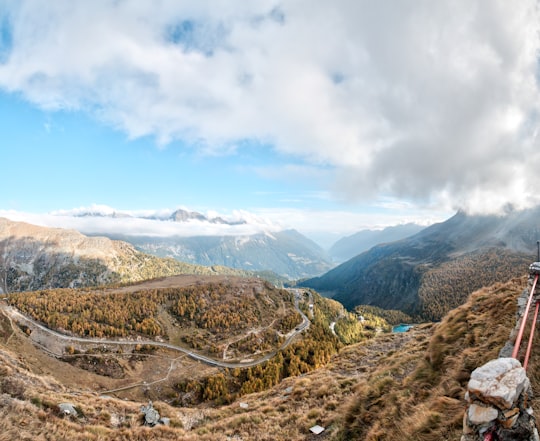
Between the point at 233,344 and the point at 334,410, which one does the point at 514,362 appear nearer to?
the point at 334,410

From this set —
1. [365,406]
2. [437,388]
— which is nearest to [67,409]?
[365,406]

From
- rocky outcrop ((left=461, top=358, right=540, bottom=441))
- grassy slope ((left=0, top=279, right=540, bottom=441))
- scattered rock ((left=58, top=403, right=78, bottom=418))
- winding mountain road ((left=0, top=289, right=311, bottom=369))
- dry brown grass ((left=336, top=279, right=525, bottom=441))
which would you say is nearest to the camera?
rocky outcrop ((left=461, top=358, right=540, bottom=441))

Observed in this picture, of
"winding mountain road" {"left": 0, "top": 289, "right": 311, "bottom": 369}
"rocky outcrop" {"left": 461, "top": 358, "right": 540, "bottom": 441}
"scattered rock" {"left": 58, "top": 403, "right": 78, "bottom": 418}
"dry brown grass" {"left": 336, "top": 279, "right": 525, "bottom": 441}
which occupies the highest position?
"rocky outcrop" {"left": 461, "top": 358, "right": 540, "bottom": 441}

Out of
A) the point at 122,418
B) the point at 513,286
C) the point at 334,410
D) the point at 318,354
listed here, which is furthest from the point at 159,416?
the point at 318,354

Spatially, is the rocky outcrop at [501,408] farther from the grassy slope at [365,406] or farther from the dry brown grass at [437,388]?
the dry brown grass at [437,388]

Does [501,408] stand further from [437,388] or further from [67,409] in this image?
[67,409]

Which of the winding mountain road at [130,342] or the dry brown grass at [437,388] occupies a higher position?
the dry brown grass at [437,388]

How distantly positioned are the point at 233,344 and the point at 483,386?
112 m

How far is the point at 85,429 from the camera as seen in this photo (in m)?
18.5

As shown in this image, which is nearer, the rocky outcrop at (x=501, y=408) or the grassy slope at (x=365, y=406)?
the rocky outcrop at (x=501, y=408)

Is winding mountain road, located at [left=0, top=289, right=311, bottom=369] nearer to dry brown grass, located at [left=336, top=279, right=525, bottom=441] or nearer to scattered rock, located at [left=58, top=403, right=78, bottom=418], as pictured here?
scattered rock, located at [left=58, top=403, right=78, bottom=418]

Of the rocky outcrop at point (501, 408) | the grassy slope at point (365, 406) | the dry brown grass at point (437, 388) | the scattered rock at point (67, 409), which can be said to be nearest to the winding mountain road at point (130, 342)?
the grassy slope at point (365, 406)

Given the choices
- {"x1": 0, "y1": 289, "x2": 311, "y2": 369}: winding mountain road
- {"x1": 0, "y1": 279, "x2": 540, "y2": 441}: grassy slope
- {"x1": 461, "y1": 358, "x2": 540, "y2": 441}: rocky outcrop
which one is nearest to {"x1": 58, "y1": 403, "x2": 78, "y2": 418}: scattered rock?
{"x1": 0, "y1": 279, "x2": 540, "y2": 441}: grassy slope

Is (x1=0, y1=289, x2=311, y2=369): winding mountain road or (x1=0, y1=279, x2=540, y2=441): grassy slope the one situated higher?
(x1=0, y1=279, x2=540, y2=441): grassy slope
